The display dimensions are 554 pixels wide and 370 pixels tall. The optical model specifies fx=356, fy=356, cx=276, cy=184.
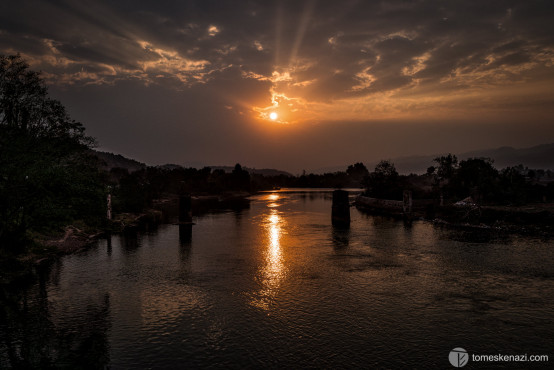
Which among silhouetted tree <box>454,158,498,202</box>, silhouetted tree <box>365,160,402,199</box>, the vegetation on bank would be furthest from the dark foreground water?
silhouetted tree <box>365,160,402,199</box>

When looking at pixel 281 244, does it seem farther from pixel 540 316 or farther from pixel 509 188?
pixel 509 188

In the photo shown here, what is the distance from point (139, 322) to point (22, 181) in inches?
734

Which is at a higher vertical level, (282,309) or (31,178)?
(31,178)

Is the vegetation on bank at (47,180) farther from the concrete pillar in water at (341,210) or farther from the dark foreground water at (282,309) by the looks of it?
the concrete pillar in water at (341,210)

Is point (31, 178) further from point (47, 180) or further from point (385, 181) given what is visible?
point (385, 181)

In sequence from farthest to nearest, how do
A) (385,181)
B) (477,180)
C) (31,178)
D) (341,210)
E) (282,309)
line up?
(385,181) < (477,180) < (341,210) < (31,178) < (282,309)

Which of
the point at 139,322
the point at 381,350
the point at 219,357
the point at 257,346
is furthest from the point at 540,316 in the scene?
the point at 139,322

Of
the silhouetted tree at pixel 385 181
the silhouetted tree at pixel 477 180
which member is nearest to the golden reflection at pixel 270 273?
the silhouetted tree at pixel 477 180

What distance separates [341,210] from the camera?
2948 inches

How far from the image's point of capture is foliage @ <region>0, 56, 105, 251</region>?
→ 30672 millimetres

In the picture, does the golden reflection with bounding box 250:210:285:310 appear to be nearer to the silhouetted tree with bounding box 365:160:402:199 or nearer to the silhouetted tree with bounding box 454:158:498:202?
the silhouetted tree with bounding box 454:158:498:202

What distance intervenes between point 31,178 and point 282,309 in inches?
955

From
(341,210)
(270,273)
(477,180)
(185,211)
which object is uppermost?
(477,180)

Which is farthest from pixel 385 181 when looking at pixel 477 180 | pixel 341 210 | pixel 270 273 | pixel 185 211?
pixel 270 273
